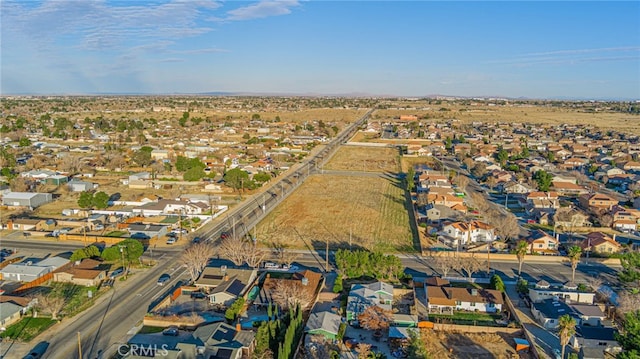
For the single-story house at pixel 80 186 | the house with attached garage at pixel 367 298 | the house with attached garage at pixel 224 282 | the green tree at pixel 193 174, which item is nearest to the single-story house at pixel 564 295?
the house with attached garage at pixel 367 298

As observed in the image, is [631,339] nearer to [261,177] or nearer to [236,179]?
[236,179]

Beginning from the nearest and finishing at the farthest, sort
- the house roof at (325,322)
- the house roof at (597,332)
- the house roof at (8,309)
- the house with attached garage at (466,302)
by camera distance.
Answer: the house roof at (597,332) < the house roof at (325,322) < the house roof at (8,309) < the house with attached garage at (466,302)

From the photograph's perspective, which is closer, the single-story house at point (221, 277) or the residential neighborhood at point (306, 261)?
the residential neighborhood at point (306, 261)

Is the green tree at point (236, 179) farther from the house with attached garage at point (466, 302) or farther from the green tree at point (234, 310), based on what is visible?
the house with attached garage at point (466, 302)

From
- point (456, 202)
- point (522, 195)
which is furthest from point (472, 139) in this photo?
point (456, 202)

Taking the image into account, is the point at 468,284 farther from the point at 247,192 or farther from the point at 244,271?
the point at 247,192

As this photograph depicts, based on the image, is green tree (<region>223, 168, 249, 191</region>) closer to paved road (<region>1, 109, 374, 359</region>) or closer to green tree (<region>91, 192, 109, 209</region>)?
paved road (<region>1, 109, 374, 359</region>)

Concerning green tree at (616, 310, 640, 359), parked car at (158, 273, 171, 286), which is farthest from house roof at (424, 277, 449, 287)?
parked car at (158, 273, 171, 286)
